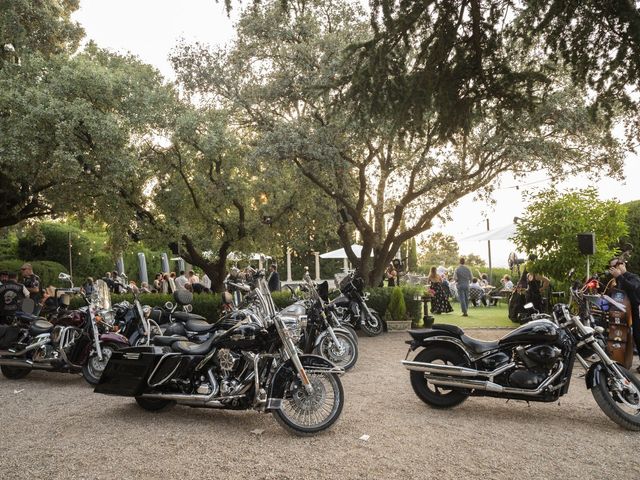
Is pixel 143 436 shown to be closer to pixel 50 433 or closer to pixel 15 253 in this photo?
pixel 50 433

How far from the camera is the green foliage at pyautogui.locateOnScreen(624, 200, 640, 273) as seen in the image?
13.8 metres

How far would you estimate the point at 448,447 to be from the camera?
4.75m

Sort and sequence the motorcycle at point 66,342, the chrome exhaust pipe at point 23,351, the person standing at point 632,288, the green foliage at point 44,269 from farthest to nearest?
1. the green foliage at point 44,269
2. the chrome exhaust pipe at point 23,351
3. the motorcycle at point 66,342
4. the person standing at point 632,288

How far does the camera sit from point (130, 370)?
6.00 meters

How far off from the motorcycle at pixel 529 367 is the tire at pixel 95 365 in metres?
3.94

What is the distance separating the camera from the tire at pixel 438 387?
19.6 feet

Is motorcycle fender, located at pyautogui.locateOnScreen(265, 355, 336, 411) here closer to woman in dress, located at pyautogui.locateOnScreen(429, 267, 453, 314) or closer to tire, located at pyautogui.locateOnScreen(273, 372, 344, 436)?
tire, located at pyautogui.locateOnScreen(273, 372, 344, 436)

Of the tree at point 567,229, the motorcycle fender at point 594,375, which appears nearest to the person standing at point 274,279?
the tree at point 567,229

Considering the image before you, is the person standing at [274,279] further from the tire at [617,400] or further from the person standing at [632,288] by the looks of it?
the tire at [617,400]

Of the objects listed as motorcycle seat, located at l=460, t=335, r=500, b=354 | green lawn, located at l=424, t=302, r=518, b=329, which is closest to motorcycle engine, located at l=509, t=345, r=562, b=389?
motorcycle seat, located at l=460, t=335, r=500, b=354

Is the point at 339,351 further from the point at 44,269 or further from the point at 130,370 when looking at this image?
the point at 44,269

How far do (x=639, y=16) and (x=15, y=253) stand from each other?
24563mm

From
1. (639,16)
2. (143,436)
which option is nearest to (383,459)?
(143,436)

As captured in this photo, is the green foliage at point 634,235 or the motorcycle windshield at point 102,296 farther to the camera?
the green foliage at point 634,235
